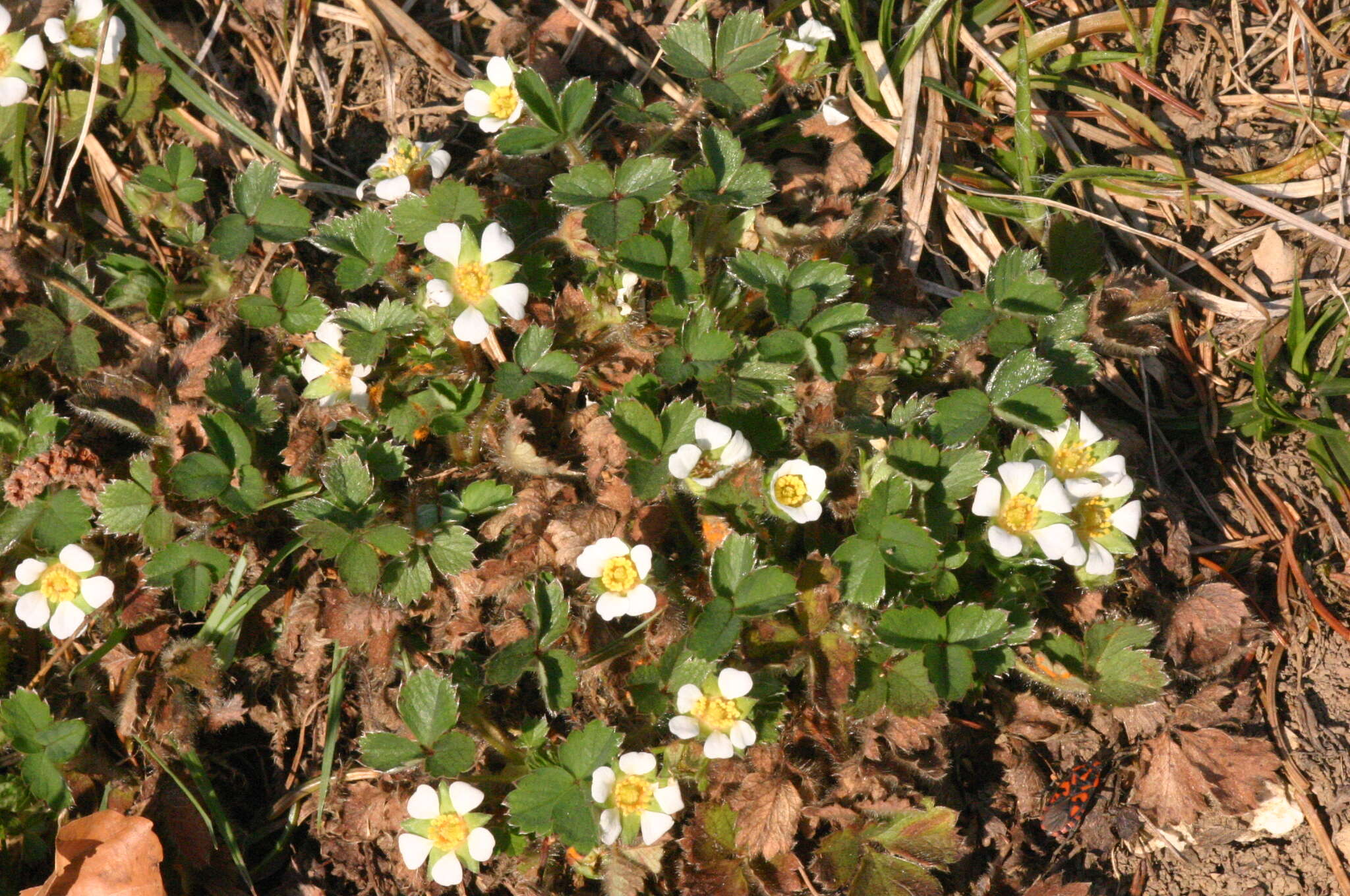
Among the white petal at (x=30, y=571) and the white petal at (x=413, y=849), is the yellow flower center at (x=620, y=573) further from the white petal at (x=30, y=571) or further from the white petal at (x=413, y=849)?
the white petal at (x=30, y=571)

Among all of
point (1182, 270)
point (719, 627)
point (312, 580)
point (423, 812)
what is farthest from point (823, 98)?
point (423, 812)

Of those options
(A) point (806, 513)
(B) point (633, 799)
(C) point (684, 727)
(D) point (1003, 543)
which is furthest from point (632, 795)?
(D) point (1003, 543)

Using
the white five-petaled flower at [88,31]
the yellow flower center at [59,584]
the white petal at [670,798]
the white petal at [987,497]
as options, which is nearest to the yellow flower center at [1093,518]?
the white petal at [987,497]

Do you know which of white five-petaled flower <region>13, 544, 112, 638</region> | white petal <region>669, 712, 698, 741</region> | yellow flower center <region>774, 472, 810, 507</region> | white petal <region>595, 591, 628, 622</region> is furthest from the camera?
white five-petaled flower <region>13, 544, 112, 638</region>

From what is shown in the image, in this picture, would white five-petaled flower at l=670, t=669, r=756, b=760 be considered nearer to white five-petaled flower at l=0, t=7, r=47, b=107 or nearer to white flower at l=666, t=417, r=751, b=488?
white flower at l=666, t=417, r=751, b=488

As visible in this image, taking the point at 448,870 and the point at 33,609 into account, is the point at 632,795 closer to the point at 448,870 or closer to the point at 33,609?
the point at 448,870

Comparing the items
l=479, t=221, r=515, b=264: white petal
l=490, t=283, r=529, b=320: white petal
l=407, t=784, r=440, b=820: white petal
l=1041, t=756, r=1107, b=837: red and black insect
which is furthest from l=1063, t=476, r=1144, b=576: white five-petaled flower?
l=407, t=784, r=440, b=820: white petal

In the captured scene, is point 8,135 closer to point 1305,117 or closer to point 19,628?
point 19,628
